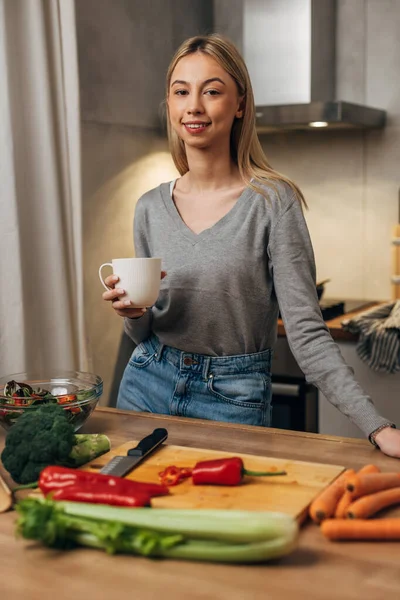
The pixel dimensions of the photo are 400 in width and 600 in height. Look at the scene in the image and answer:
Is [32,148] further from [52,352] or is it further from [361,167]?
[361,167]

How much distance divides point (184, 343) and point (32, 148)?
105 centimetres

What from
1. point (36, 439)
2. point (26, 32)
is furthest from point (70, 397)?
point (26, 32)

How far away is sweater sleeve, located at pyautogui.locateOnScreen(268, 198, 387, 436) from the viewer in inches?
54.8

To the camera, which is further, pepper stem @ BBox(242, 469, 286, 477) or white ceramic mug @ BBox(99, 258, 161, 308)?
white ceramic mug @ BBox(99, 258, 161, 308)

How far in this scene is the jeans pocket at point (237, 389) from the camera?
1.63 meters

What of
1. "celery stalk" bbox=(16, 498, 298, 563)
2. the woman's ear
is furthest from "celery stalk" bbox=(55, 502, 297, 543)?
the woman's ear

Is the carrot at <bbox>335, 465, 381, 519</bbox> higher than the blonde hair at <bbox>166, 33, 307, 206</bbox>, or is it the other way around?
the blonde hair at <bbox>166, 33, 307, 206</bbox>

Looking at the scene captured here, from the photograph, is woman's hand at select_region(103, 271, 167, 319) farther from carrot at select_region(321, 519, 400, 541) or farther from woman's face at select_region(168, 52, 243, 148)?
carrot at select_region(321, 519, 400, 541)

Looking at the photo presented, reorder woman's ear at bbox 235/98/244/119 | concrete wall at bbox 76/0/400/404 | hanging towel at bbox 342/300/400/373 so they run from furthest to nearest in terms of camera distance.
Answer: concrete wall at bbox 76/0/400/404 < hanging towel at bbox 342/300/400/373 < woman's ear at bbox 235/98/244/119

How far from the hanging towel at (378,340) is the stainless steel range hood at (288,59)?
0.83 meters

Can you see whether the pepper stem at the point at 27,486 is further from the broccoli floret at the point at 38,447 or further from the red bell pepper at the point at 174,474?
the red bell pepper at the point at 174,474

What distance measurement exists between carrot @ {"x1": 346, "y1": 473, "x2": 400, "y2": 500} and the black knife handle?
352 millimetres

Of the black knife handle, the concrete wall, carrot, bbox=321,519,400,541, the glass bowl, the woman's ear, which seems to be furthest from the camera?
the concrete wall

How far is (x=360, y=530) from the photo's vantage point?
987 millimetres
